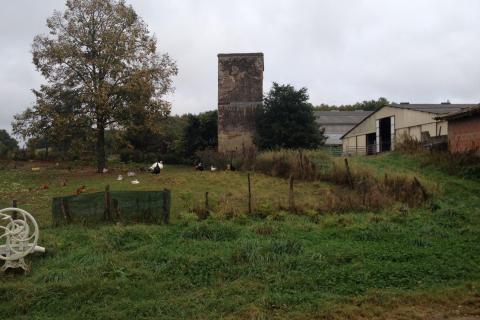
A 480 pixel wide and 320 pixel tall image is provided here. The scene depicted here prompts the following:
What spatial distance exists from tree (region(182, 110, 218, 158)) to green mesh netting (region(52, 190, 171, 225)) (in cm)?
2945

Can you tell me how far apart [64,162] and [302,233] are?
3377cm

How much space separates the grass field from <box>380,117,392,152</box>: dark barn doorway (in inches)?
981

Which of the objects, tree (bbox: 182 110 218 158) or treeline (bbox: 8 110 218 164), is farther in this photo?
tree (bbox: 182 110 218 158)

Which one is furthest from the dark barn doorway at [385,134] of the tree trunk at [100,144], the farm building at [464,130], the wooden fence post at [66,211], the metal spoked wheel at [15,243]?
the metal spoked wheel at [15,243]

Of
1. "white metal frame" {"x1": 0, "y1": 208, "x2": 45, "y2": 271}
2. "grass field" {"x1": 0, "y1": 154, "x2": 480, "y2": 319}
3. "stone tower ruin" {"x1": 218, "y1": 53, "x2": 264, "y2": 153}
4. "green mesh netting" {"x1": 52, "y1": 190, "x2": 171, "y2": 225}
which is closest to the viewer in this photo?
"grass field" {"x1": 0, "y1": 154, "x2": 480, "y2": 319}

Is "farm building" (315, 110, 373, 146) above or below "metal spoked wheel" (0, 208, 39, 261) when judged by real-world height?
above

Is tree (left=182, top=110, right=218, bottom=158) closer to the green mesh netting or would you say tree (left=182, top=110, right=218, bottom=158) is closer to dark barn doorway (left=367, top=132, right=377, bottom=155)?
dark barn doorway (left=367, top=132, right=377, bottom=155)

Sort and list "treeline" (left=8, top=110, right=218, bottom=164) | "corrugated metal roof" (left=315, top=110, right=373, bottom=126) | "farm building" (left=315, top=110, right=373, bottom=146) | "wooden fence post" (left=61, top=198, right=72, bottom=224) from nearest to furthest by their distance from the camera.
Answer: "wooden fence post" (left=61, top=198, right=72, bottom=224), "treeline" (left=8, top=110, right=218, bottom=164), "farm building" (left=315, top=110, right=373, bottom=146), "corrugated metal roof" (left=315, top=110, right=373, bottom=126)

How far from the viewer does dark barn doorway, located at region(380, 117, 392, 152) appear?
118ft

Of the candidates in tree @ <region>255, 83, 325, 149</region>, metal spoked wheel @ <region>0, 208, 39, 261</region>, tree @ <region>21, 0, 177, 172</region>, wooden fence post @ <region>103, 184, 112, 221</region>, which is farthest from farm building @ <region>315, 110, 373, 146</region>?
metal spoked wheel @ <region>0, 208, 39, 261</region>

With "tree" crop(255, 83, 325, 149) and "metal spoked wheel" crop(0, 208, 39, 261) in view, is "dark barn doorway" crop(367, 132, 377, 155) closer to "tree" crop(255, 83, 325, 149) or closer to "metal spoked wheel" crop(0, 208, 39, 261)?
"tree" crop(255, 83, 325, 149)

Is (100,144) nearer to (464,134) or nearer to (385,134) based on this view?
(464,134)

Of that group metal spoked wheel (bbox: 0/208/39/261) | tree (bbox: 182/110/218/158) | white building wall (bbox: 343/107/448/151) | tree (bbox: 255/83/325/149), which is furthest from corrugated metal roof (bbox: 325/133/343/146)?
metal spoked wheel (bbox: 0/208/39/261)

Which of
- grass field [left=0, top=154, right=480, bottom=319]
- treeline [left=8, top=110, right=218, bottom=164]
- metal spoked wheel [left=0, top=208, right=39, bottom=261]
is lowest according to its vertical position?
grass field [left=0, top=154, right=480, bottom=319]
